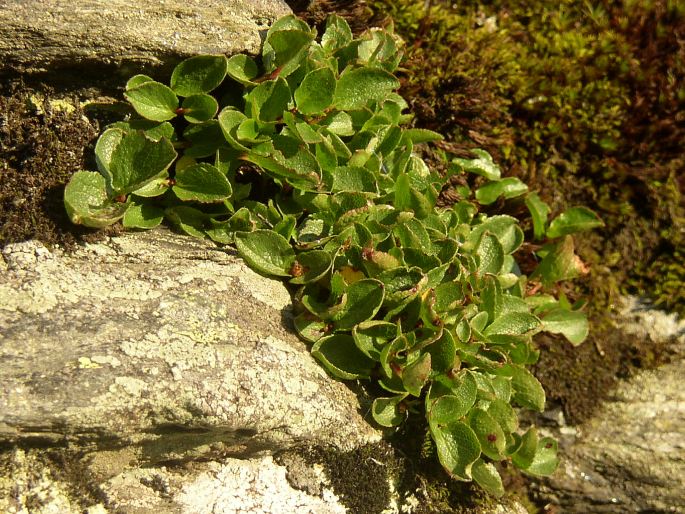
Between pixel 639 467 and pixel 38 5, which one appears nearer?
pixel 38 5

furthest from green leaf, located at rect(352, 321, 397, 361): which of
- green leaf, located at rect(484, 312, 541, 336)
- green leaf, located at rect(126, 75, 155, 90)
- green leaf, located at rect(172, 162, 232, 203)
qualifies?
green leaf, located at rect(126, 75, 155, 90)

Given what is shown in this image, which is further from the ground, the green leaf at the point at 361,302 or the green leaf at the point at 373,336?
the green leaf at the point at 361,302

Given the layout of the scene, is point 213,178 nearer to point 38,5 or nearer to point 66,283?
point 66,283

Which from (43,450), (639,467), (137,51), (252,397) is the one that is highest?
(137,51)

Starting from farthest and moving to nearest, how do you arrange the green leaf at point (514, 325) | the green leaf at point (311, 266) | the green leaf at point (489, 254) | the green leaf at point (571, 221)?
the green leaf at point (571, 221)
the green leaf at point (489, 254)
the green leaf at point (514, 325)
the green leaf at point (311, 266)

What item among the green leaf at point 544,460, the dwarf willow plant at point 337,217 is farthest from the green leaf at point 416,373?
the green leaf at point 544,460

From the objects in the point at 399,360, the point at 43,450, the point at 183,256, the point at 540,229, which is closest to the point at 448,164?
the point at 540,229

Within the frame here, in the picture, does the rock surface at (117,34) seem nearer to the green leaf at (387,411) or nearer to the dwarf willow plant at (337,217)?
the dwarf willow plant at (337,217)
